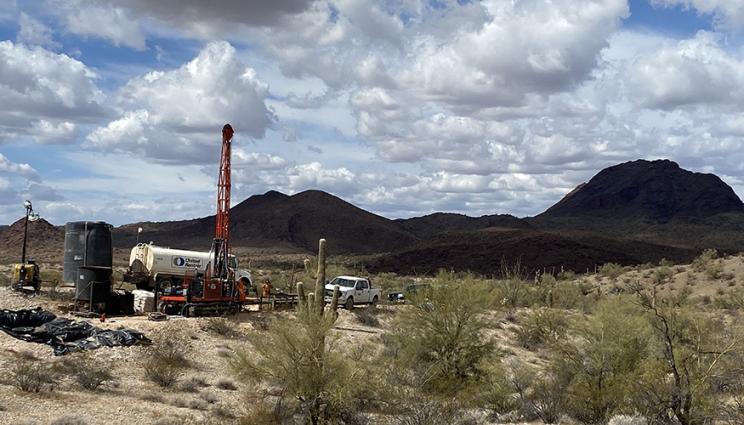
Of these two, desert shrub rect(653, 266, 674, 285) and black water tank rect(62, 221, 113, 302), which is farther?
desert shrub rect(653, 266, 674, 285)

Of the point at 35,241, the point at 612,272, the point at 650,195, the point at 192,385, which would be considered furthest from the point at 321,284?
the point at 650,195

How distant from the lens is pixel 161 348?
23.8 meters

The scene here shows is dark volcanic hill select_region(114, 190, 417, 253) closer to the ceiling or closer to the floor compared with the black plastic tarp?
closer to the ceiling

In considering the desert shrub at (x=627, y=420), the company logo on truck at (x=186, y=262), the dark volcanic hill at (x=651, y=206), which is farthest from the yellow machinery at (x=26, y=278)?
the dark volcanic hill at (x=651, y=206)

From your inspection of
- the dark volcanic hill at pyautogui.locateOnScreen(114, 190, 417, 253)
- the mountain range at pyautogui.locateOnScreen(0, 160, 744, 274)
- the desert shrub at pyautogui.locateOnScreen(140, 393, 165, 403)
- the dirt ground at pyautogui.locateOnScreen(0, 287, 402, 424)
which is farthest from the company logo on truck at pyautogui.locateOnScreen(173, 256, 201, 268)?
the dark volcanic hill at pyautogui.locateOnScreen(114, 190, 417, 253)

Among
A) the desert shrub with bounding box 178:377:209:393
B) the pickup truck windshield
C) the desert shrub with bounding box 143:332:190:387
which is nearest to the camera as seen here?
the desert shrub with bounding box 178:377:209:393

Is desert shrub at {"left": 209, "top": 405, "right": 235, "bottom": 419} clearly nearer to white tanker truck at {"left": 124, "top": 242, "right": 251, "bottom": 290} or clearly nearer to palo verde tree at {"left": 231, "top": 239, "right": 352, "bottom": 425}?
palo verde tree at {"left": 231, "top": 239, "right": 352, "bottom": 425}

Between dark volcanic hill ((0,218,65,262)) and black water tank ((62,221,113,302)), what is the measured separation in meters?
60.7

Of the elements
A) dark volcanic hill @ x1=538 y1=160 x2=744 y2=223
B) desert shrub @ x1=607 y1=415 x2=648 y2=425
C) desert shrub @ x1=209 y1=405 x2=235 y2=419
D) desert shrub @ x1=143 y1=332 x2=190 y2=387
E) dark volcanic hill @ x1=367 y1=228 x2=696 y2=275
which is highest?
dark volcanic hill @ x1=538 y1=160 x2=744 y2=223

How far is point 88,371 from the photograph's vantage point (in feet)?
64.8

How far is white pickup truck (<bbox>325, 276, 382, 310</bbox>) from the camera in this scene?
3754cm

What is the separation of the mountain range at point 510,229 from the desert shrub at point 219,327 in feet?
181

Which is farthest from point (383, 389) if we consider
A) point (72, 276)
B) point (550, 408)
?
point (72, 276)

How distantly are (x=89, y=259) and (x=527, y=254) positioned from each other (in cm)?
6379
